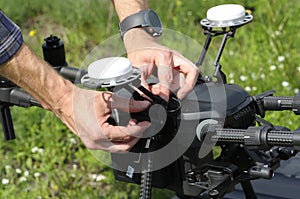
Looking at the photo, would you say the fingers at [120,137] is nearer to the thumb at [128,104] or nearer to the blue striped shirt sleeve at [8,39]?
the thumb at [128,104]

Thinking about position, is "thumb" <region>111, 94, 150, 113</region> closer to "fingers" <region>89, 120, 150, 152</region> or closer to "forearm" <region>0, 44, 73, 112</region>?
"fingers" <region>89, 120, 150, 152</region>

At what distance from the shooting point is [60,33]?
16.0 ft

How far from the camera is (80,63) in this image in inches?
172

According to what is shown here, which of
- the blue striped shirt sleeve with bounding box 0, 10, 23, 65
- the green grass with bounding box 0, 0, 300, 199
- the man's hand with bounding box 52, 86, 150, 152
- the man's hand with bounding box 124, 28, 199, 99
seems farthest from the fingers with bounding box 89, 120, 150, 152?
the green grass with bounding box 0, 0, 300, 199

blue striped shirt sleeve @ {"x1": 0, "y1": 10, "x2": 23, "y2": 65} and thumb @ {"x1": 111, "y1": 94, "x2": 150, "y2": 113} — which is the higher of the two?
blue striped shirt sleeve @ {"x1": 0, "y1": 10, "x2": 23, "y2": 65}

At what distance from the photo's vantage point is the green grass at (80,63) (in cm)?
348

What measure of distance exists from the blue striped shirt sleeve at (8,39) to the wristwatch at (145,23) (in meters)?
0.38

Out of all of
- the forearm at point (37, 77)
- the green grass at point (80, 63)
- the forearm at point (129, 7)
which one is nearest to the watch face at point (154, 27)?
the forearm at point (129, 7)

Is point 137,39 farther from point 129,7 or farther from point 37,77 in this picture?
point 37,77

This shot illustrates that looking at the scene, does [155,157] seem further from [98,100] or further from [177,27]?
[177,27]

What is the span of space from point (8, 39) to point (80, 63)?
7.45 feet

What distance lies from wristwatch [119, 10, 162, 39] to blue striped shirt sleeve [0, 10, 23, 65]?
379 mm

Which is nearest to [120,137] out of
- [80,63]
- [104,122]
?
[104,122]

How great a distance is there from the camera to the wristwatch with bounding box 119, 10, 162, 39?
2316mm
